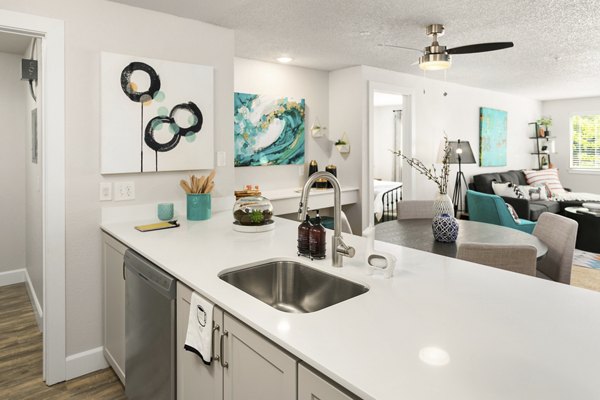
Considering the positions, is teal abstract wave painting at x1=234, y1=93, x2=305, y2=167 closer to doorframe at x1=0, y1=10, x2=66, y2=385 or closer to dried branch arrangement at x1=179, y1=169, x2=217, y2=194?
dried branch arrangement at x1=179, y1=169, x2=217, y2=194

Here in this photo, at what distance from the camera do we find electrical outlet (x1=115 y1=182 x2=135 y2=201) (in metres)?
2.55

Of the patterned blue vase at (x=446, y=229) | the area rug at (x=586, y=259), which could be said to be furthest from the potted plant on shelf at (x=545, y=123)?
the patterned blue vase at (x=446, y=229)

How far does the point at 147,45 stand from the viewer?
8.63 ft

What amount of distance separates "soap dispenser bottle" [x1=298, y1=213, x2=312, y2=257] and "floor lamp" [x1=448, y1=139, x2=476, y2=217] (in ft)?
15.3

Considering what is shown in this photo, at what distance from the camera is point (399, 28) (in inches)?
126

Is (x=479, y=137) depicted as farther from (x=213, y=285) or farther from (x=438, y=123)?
(x=213, y=285)

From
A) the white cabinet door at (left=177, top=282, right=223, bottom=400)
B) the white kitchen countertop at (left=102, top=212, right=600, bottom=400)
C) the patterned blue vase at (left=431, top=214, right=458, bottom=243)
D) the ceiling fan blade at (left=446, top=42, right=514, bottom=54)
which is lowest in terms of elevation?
the white cabinet door at (left=177, top=282, right=223, bottom=400)

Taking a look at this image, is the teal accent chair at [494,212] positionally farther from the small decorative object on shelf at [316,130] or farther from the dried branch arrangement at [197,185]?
the dried branch arrangement at [197,185]

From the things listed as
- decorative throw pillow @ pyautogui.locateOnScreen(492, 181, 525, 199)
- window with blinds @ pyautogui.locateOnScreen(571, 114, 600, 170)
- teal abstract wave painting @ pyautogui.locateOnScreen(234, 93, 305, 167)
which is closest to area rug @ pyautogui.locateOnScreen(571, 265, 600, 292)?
decorative throw pillow @ pyautogui.locateOnScreen(492, 181, 525, 199)

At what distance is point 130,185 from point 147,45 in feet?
3.05

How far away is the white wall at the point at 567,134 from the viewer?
771 cm

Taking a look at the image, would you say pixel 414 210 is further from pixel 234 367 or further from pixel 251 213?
pixel 234 367

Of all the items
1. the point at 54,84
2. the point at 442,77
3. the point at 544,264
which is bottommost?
the point at 544,264

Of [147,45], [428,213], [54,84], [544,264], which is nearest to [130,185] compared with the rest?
[54,84]
